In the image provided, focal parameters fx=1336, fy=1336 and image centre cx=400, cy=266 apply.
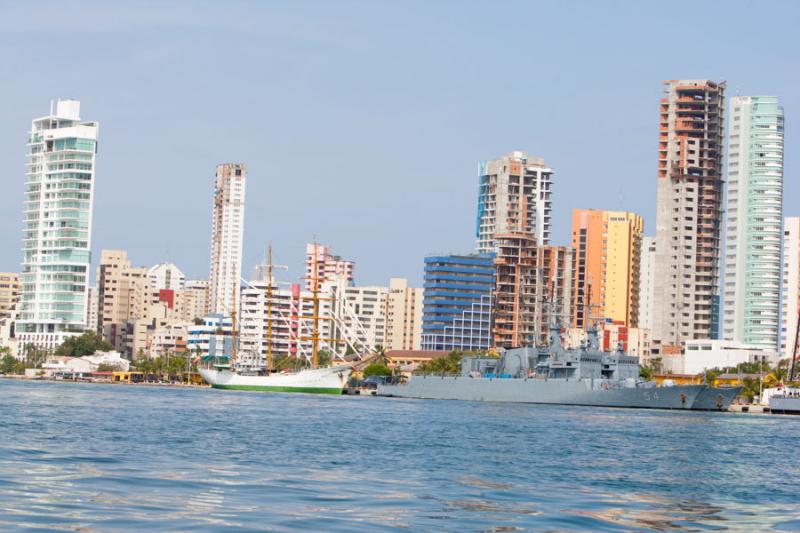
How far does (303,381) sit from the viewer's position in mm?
160125

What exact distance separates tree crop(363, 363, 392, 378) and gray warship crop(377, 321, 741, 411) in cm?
5911

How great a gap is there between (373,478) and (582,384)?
79.1 m

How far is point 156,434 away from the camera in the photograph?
169 feet

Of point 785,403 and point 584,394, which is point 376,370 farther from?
point 584,394

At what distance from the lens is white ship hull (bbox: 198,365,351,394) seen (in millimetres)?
158875

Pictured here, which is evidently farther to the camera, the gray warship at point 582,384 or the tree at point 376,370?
the tree at point 376,370

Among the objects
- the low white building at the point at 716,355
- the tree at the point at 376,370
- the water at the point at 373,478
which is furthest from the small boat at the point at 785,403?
the tree at the point at 376,370

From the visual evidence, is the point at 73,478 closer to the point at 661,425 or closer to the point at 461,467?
the point at 461,467

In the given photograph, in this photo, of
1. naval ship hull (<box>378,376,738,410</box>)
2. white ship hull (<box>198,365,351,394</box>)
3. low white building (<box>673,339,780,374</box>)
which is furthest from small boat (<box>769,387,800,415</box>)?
low white building (<box>673,339,780,374</box>)

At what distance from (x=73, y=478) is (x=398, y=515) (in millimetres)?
9261

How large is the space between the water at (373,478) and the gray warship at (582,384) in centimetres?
4678

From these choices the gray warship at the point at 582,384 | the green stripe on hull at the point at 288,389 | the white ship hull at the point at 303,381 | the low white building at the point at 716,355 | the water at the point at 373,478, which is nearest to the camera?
the water at the point at 373,478

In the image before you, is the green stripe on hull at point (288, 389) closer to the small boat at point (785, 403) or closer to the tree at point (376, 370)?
the tree at point (376, 370)

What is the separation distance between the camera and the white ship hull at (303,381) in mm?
158875
